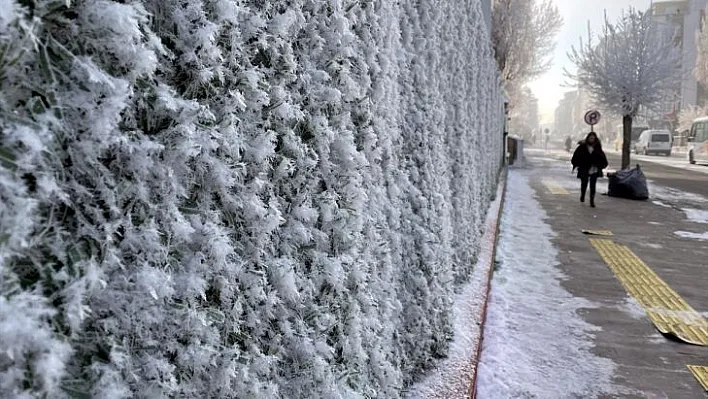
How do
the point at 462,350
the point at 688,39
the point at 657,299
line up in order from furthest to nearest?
the point at 688,39, the point at 657,299, the point at 462,350

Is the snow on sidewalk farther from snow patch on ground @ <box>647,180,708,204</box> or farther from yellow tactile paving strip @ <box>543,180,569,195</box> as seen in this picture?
snow patch on ground @ <box>647,180,708,204</box>

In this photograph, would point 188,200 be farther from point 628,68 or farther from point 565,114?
point 565,114

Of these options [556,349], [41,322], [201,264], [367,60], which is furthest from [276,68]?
[556,349]

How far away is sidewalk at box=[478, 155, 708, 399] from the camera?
3441 millimetres

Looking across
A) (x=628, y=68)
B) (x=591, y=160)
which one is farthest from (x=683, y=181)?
(x=591, y=160)

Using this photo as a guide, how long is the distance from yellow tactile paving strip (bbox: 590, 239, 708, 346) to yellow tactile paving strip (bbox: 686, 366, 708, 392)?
0.52 m

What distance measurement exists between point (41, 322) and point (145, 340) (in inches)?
9.6

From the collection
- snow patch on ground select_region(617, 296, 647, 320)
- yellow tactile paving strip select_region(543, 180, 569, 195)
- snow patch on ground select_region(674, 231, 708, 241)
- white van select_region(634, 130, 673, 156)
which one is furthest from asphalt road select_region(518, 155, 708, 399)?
white van select_region(634, 130, 673, 156)

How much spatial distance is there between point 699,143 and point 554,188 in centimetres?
2170

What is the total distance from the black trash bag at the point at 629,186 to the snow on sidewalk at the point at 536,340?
313 inches

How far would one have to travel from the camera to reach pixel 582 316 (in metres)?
4.75

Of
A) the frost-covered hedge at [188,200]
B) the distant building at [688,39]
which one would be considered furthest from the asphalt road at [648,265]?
the distant building at [688,39]

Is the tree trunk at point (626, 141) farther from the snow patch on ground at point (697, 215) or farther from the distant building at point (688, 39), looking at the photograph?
the distant building at point (688, 39)

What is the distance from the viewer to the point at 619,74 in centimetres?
2206
